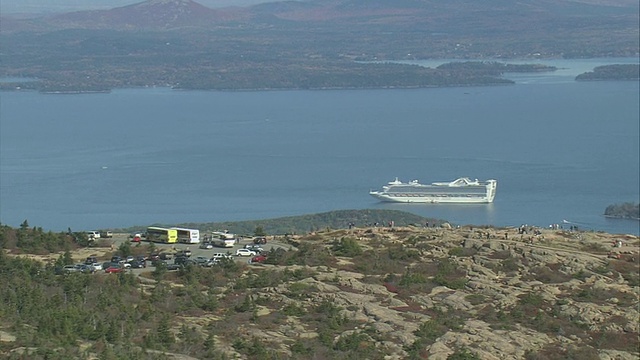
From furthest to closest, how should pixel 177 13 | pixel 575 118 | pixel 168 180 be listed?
pixel 177 13
pixel 575 118
pixel 168 180

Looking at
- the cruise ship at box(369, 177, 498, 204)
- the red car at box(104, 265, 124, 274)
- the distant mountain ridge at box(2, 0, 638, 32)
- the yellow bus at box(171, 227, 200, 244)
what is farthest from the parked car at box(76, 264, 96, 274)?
the distant mountain ridge at box(2, 0, 638, 32)

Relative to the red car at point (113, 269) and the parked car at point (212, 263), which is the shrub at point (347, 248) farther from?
the red car at point (113, 269)

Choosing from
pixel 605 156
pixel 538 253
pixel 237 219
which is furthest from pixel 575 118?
pixel 538 253

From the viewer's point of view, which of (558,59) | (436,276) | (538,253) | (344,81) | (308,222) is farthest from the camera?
(558,59)

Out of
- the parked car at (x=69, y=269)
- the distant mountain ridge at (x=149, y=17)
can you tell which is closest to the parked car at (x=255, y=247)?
the parked car at (x=69, y=269)

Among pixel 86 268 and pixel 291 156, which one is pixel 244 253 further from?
pixel 291 156

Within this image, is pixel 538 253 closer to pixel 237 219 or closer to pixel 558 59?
pixel 237 219
